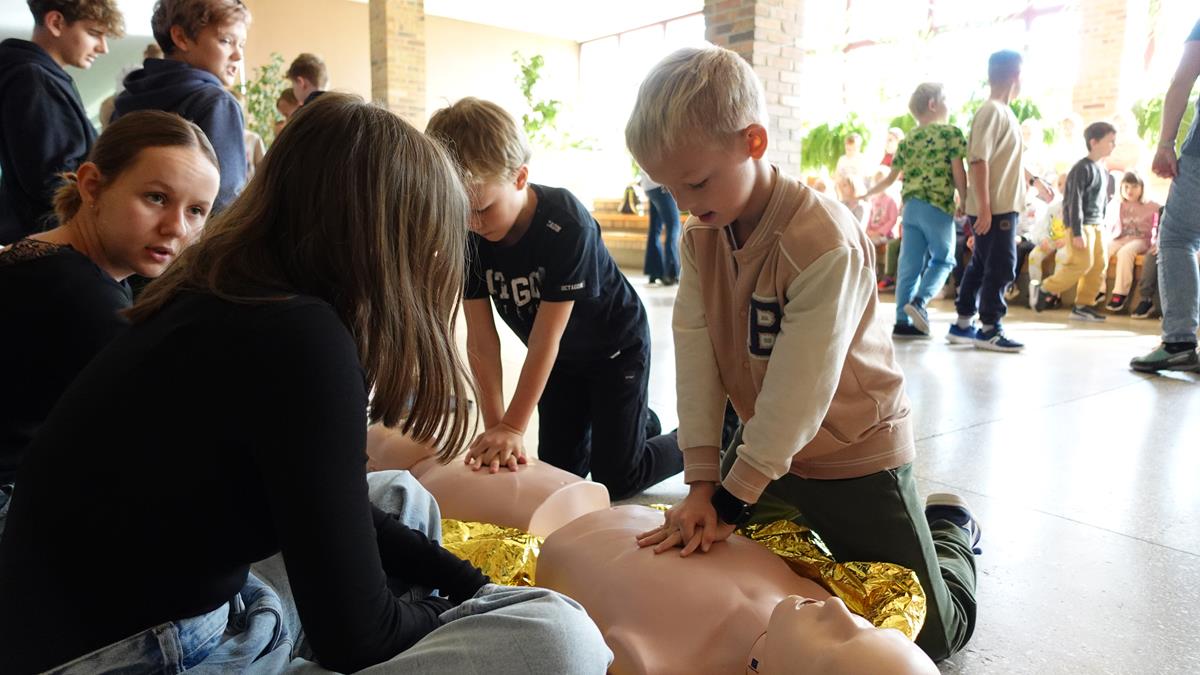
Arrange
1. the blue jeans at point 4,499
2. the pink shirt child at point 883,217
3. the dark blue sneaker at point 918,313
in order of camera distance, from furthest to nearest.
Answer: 1. the pink shirt child at point 883,217
2. the dark blue sneaker at point 918,313
3. the blue jeans at point 4,499

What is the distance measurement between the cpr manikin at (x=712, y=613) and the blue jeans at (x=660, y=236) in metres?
6.33

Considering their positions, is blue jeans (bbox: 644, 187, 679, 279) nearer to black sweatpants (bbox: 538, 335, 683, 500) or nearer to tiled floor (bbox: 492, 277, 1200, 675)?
tiled floor (bbox: 492, 277, 1200, 675)

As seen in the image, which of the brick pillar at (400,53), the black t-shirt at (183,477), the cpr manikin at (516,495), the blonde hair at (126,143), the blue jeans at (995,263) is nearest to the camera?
the black t-shirt at (183,477)

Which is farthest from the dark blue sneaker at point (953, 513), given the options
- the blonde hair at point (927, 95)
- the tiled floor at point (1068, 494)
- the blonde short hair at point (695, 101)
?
the blonde hair at point (927, 95)

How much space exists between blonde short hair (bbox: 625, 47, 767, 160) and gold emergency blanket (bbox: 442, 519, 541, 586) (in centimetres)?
76

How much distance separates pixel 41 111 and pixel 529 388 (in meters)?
1.56

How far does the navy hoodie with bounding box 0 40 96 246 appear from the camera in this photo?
7.43 feet

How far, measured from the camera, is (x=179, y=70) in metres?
2.26

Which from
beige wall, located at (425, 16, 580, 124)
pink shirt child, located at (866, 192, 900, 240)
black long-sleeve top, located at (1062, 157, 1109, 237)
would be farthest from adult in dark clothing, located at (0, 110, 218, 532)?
beige wall, located at (425, 16, 580, 124)

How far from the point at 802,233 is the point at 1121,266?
6299 mm

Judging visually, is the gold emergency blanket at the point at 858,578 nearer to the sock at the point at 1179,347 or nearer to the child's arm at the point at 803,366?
the child's arm at the point at 803,366

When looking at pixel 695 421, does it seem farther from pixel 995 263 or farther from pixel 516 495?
pixel 995 263

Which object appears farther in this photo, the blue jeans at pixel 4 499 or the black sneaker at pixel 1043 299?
the black sneaker at pixel 1043 299

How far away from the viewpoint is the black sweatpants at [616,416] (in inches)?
90.7
